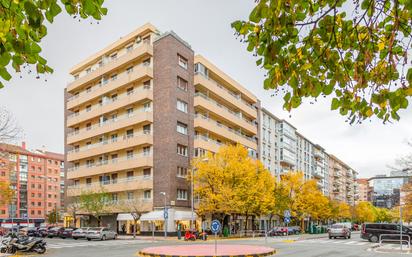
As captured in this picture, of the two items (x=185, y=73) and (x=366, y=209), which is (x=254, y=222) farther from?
(x=366, y=209)

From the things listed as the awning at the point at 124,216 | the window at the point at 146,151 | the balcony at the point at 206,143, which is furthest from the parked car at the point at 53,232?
the balcony at the point at 206,143

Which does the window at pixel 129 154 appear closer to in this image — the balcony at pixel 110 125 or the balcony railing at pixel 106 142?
the balcony railing at pixel 106 142

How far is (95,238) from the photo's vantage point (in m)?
43.2

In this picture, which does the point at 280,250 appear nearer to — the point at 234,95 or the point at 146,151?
the point at 146,151

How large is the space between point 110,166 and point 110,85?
416 inches

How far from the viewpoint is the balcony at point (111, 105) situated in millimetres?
52319

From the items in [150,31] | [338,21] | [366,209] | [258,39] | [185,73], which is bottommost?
[366,209]

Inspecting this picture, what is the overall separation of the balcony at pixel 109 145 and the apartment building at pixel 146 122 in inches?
4.8

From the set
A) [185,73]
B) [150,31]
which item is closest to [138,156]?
[185,73]

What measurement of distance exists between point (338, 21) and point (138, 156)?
49147 mm

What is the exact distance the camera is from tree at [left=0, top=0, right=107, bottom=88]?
414cm

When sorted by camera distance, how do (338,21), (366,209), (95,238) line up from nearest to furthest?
(338,21), (95,238), (366,209)

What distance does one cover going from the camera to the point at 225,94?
6156 centimetres

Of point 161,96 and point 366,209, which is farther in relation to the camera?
point 366,209
